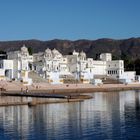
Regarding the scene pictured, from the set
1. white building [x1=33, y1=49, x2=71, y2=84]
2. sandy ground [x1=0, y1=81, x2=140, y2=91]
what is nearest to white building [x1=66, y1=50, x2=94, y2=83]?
white building [x1=33, y1=49, x2=71, y2=84]

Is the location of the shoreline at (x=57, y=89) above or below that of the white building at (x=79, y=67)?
→ below

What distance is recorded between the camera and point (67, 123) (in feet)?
113

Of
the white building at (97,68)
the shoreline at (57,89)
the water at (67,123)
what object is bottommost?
the water at (67,123)

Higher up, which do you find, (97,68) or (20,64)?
(20,64)

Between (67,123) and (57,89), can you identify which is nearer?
(67,123)

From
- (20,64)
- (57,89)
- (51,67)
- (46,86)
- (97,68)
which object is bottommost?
(57,89)

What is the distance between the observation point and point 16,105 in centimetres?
4841

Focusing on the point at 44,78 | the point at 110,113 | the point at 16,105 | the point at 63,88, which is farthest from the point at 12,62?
the point at 110,113

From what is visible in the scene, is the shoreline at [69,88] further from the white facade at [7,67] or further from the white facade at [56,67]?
the white facade at [7,67]

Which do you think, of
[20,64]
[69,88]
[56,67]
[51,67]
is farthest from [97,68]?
[69,88]

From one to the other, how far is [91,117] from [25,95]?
24.5m

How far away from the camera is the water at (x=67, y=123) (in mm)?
29375

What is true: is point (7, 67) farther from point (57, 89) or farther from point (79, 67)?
point (79, 67)

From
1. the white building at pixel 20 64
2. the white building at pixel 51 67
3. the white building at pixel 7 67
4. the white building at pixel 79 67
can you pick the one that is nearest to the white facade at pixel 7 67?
the white building at pixel 7 67
